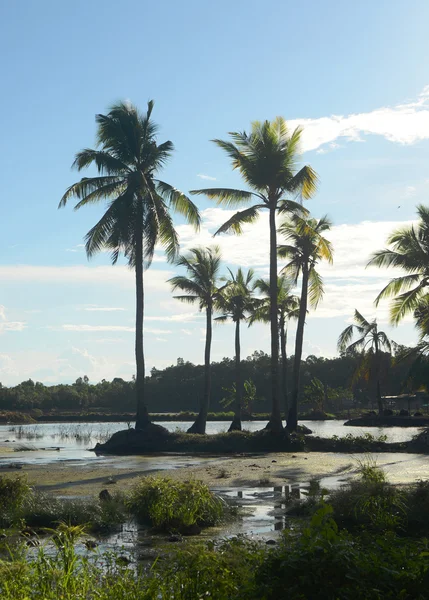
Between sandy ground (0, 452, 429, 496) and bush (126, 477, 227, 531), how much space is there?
12.7 feet

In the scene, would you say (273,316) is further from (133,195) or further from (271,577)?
(271,577)

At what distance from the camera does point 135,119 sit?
3447 cm

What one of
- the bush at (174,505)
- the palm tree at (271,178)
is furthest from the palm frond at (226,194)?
the bush at (174,505)

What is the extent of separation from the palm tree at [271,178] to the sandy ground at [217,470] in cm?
714

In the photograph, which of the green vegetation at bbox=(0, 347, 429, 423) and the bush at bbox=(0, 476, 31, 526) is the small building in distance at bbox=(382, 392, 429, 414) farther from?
the bush at bbox=(0, 476, 31, 526)

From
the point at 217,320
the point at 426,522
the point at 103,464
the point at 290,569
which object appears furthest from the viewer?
the point at 217,320

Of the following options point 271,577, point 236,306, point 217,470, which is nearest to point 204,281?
point 236,306

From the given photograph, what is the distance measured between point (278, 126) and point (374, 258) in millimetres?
7676

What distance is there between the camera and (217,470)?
808 inches

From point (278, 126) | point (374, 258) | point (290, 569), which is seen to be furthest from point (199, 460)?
point (290, 569)

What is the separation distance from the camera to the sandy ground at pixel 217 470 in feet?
56.0

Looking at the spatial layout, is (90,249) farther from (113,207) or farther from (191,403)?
(191,403)

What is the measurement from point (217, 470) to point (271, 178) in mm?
15726

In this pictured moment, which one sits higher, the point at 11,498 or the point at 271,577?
the point at 271,577
